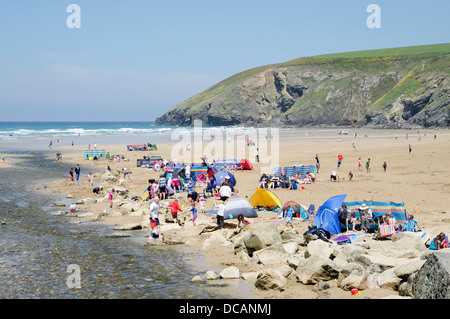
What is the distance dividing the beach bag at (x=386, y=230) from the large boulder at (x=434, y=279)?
572 centimetres

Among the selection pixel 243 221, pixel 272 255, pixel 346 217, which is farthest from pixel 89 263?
pixel 346 217

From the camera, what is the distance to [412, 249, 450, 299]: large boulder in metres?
8.28

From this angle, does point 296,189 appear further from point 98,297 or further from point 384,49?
point 384,49

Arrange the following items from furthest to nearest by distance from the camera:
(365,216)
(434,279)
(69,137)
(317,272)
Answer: (69,137) → (365,216) → (317,272) → (434,279)

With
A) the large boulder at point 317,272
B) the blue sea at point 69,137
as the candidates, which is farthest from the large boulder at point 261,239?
the blue sea at point 69,137

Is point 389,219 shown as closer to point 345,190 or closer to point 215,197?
point 345,190

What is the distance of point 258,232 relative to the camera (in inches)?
570

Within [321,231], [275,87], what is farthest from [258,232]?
[275,87]

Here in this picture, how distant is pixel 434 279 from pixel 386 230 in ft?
21.9

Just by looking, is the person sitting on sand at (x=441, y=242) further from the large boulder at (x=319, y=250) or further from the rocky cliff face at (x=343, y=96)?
the rocky cliff face at (x=343, y=96)

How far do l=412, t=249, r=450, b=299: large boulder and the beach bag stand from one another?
5724 millimetres

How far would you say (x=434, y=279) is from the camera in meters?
8.69

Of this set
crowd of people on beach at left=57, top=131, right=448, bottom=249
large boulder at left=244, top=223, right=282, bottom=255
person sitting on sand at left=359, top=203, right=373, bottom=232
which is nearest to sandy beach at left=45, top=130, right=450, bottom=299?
crowd of people on beach at left=57, top=131, right=448, bottom=249

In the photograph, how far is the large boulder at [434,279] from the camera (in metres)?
8.28
